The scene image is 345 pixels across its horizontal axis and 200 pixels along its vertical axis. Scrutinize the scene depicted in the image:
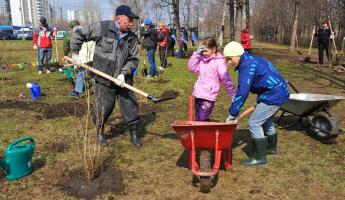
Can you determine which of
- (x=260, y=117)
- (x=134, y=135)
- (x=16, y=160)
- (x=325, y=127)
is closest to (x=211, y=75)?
(x=260, y=117)

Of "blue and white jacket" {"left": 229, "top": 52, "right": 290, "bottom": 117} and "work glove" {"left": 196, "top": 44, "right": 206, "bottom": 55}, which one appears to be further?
"work glove" {"left": 196, "top": 44, "right": 206, "bottom": 55}

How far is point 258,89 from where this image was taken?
421cm

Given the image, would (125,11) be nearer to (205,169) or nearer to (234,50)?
(234,50)

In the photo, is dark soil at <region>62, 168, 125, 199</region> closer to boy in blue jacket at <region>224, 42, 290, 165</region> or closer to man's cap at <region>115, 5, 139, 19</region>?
boy in blue jacket at <region>224, 42, 290, 165</region>

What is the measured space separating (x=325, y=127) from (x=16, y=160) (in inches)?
161

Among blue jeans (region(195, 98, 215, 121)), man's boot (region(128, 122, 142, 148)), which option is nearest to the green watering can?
man's boot (region(128, 122, 142, 148))

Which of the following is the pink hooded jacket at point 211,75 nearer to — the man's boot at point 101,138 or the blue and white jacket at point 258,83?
the blue and white jacket at point 258,83

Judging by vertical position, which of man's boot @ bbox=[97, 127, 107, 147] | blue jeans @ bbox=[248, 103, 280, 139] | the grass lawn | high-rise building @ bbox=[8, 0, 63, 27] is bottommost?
the grass lawn

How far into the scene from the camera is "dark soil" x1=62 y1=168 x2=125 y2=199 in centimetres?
377

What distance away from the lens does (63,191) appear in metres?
3.81

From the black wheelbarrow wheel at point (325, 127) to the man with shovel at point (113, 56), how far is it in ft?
8.63

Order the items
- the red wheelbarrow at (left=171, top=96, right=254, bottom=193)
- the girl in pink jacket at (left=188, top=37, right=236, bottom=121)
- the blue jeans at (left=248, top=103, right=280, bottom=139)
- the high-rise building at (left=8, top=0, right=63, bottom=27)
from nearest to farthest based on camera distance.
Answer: the red wheelbarrow at (left=171, top=96, right=254, bottom=193) → the blue jeans at (left=248, top=103, right=280, bottom=139) → the girl in pink jacket at (left=188, top=37, right=236, bottom=121) → the high-rise building at (left=8, top=0, right=63, bottom=27)

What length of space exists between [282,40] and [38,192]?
1668 inches

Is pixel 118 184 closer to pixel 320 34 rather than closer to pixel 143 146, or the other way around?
pixel 143 146
